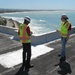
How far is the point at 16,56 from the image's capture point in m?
7.94

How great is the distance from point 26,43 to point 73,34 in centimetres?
629

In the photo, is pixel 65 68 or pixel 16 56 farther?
pixel 16 56

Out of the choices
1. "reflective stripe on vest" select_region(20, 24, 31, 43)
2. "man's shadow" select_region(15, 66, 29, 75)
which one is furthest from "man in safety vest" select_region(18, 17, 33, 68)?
"man's shadow" select_region(15, 66, 29, 75)

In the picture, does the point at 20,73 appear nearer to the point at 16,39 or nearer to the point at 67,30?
the point at 67,30

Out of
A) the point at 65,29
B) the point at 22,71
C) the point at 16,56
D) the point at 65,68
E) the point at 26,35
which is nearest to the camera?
the point at 22,71

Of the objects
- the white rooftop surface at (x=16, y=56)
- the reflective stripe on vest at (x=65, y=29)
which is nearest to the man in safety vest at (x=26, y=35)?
the white rooftop surface at (x=16, y=56)

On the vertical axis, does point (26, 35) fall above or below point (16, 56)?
above

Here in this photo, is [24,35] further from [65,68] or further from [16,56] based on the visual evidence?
[65,68]

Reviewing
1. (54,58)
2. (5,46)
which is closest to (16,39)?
(5,46)

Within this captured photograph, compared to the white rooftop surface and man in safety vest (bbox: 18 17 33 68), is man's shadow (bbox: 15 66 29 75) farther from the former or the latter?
the white rooftop surface

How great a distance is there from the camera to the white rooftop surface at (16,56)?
23.6 feet

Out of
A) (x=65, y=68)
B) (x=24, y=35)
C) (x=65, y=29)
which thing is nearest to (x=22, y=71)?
(x=24, y=35)

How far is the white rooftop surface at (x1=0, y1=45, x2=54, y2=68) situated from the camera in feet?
23.6

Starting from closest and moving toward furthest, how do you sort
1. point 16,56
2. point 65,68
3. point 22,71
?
1. point 22,71
2. point 65,68
3. point 16,56
